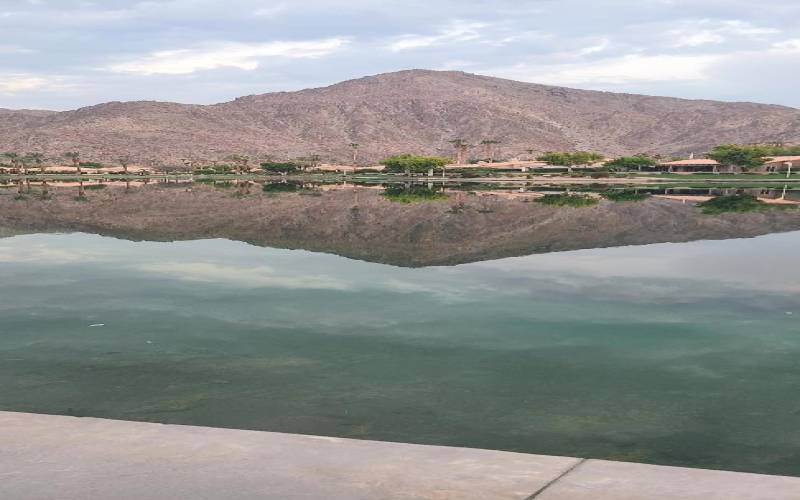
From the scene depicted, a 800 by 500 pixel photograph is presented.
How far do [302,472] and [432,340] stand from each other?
6.31 metres

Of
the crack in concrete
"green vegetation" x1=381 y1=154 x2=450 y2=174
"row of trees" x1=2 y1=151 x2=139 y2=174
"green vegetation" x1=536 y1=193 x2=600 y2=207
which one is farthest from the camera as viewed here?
"row of trees" x1=2 y1=151 x2=139 y2=174

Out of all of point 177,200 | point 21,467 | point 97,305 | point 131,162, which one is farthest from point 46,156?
point 21,467

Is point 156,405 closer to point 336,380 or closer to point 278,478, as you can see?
point 336,380

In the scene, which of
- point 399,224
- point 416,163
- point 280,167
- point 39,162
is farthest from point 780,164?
point 39,162

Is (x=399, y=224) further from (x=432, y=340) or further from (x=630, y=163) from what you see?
(x=630, y=163)

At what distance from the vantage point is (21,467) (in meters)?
5.66

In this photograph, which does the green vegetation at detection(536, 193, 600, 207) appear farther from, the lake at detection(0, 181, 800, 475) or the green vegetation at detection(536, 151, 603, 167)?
the green vegetation at detection(536, 151, 603, 167)

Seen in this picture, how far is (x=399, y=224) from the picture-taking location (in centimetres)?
3206

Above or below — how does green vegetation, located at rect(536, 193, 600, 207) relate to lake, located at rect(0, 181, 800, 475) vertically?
above

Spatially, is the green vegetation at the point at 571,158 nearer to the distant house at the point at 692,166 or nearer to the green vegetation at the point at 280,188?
the distant house at the point at 692,166

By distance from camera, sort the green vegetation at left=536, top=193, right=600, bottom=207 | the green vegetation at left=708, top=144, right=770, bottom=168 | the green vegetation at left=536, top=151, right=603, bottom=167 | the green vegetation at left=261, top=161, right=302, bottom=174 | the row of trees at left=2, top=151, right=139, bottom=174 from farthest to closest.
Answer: the green vegetation at left=536, top=151, right=603, bottom=167 → the green vegetation at left=261, top=161, right=302, bottom=174 → the row of trees at left=2, top=151, right=139, bottom=174 → the green vegetation at left=708, top=144, right=770, bottom=168 → the green vegetation at left=536, top=193, right=600, bottom=207

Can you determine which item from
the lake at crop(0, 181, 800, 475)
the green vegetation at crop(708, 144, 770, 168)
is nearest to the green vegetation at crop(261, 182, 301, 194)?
the lake at crop(0, 181, 800, 475)

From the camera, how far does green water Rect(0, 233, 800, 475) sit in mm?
7875

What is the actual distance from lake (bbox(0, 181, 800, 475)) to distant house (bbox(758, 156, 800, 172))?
289 feet
